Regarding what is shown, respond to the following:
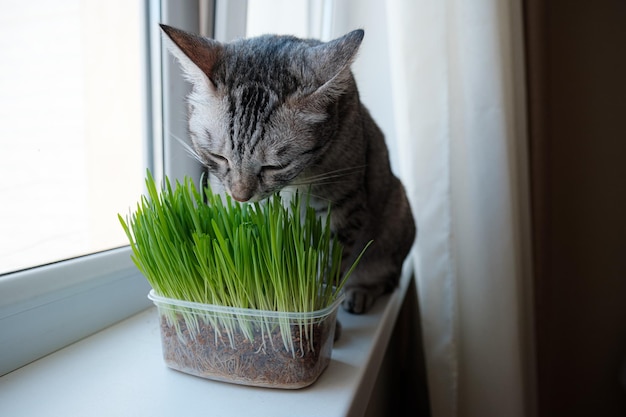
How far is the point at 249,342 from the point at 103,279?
276 millimetres

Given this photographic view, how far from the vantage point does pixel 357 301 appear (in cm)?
71

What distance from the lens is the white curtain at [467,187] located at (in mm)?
694

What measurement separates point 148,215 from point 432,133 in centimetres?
55

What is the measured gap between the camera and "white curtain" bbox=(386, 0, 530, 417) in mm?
694

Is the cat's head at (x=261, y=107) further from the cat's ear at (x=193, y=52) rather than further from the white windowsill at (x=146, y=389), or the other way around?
the white windowsill at (x=146, y=389)

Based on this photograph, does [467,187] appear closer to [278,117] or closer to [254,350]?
[278,117]

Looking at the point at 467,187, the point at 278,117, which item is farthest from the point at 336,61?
the point at 467,187

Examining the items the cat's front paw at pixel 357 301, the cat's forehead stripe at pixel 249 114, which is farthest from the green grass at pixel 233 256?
the cat's front paw at pixel 357 301

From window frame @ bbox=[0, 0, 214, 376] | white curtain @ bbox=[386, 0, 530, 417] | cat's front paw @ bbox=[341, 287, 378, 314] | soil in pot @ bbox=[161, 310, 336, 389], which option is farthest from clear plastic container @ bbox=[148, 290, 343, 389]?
white curtain @ bbox=[386, 0, 530, 417]

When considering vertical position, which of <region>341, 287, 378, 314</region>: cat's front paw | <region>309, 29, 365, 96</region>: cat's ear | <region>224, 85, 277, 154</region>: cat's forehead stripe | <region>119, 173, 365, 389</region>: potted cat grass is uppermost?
<region>309, 29, 365, 96</region>: cat's ear

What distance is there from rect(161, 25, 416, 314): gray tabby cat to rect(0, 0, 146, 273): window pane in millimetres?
178

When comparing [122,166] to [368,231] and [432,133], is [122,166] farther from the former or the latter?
[432,133]

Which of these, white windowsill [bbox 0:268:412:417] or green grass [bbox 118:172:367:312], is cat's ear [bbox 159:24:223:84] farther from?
white windowsill [bbox 0:268:412:417]

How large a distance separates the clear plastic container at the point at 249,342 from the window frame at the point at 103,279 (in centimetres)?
15
